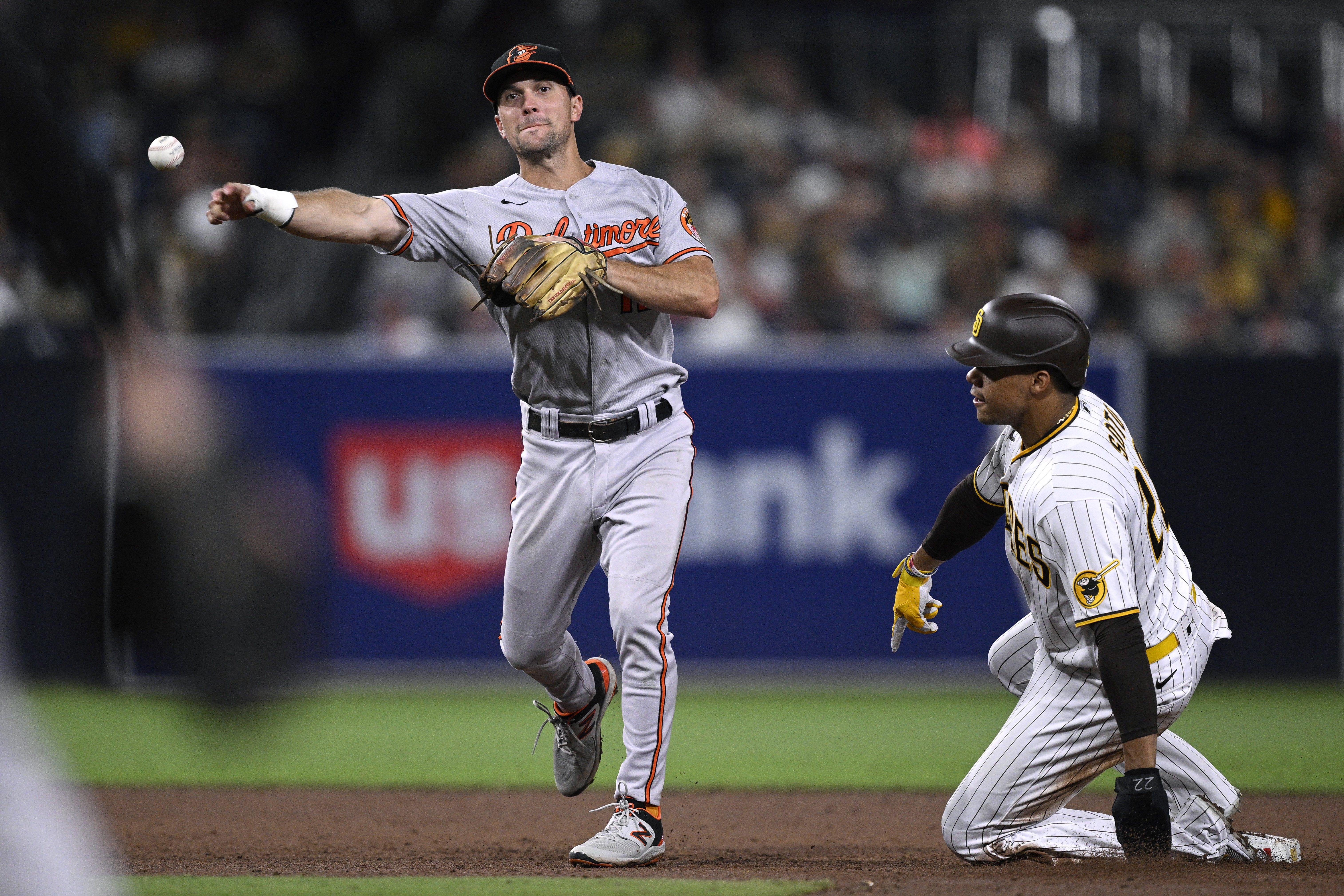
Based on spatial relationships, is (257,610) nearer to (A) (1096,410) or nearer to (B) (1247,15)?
(A) (1096,410)

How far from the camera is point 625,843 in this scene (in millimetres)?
4098

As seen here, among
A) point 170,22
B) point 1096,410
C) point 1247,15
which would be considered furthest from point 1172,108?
point 1096,410

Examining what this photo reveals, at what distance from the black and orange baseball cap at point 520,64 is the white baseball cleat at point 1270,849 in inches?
111

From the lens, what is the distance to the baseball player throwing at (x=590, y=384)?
165 inches

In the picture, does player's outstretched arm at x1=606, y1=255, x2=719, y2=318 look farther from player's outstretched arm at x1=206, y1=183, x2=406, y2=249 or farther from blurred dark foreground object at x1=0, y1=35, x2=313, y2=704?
blurred dark foreground object at x1=0, y1=35, x2=313, y2=704

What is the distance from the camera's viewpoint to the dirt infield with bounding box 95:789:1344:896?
153 inches

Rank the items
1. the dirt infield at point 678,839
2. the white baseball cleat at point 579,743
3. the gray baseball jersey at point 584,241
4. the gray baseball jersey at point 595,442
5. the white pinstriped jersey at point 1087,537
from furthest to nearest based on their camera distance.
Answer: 1. the white baseball cleat at point 579,743
2. the gray baseball jersey at point 584,241
3. the gray baseball jersey at point 595,442
4. the dirt infield at point 678,839
5. the white pinstriped jersey at point 1087,537

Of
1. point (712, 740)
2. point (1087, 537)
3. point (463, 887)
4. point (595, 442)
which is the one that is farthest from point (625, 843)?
point (712, 740)

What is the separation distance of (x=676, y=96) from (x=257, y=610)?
11.4 metres

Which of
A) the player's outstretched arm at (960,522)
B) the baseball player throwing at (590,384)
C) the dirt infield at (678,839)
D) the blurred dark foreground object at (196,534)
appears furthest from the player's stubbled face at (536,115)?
the blurred dark foreground object at (196,534)

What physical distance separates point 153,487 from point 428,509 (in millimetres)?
7195

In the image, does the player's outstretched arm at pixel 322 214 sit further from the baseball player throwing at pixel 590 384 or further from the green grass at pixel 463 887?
the green grass at pixel 463 887

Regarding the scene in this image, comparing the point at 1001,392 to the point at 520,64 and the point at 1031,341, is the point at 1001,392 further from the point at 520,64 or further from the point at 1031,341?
the point at 520,64

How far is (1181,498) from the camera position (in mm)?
8453
